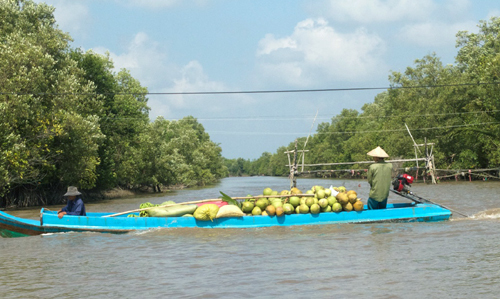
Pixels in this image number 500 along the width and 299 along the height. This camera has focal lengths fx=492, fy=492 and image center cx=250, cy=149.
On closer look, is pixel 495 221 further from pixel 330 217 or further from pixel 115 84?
pixel 115 84

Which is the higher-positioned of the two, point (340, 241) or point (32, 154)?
point (32, 154)

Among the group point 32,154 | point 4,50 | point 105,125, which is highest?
point 4,50

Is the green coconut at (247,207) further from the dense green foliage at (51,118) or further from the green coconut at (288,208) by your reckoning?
the dense green foliage at (51,118)

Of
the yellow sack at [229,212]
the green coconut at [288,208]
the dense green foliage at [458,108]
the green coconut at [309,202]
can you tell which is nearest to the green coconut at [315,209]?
the green coconut at [309,202]

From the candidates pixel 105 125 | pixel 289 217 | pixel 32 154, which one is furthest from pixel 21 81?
pixel 289 217

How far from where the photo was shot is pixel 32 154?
28047 millimetres

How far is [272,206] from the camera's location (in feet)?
45.0

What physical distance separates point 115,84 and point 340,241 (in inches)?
1403

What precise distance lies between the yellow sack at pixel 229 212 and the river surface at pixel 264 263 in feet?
1.38

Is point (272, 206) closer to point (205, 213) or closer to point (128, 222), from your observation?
point (205, 213)

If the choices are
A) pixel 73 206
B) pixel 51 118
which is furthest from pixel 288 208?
pixel 51 118

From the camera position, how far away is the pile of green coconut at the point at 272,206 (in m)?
13.5

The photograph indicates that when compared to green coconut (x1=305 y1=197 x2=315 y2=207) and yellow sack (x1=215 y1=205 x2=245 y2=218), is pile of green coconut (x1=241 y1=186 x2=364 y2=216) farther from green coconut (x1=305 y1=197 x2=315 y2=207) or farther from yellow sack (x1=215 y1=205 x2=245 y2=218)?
yellow sack (x1=215 y1=205 x2=245 y2=218)

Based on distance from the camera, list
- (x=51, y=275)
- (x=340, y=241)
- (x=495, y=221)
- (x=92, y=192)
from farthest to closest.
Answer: (x=92, y=192), (x=495, y=221), (x=340, y=241), (x=51, y=275)
